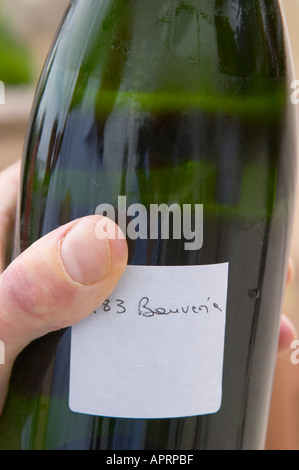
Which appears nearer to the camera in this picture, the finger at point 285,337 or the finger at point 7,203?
the finger at point 7,203

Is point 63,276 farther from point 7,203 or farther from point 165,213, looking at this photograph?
point 7,203

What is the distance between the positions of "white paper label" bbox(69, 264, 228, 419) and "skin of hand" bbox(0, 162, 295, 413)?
0.08 feet

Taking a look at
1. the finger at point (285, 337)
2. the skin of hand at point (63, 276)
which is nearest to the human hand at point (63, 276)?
the skin of hand at point (63, 276)

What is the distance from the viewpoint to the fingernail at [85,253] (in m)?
0.40

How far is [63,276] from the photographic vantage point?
0.40 metres

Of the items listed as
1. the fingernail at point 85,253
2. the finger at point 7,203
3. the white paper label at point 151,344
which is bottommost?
the white paper label at point 151,344

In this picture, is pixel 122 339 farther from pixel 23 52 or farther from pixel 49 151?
pixel 23 52

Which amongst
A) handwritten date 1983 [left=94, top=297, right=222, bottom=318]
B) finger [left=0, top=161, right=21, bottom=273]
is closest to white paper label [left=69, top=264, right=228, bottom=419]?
handwritten date 1983 [left=94, top=297, right=222, bottom=318]

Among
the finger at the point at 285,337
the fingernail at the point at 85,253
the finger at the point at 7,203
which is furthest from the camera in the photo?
the finger at the point at 285,337

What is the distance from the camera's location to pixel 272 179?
50cm

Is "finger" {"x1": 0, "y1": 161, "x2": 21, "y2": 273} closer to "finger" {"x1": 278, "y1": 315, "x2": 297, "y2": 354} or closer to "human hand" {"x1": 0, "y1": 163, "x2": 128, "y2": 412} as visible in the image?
"human hand" {"x1": 0, "y1": 163, "x2": 128, "y2": 412}

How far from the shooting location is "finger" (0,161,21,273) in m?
0.57

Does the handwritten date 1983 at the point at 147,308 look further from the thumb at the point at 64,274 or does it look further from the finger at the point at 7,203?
the finger at the point at 7,203
